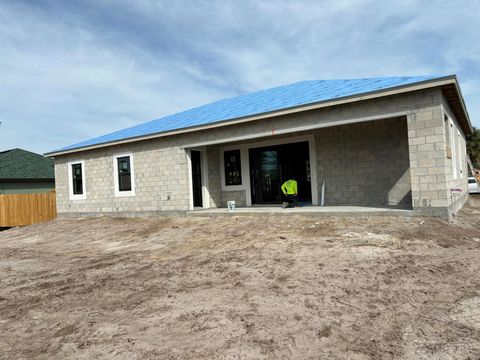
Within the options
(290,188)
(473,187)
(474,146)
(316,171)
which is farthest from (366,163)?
(474,146)

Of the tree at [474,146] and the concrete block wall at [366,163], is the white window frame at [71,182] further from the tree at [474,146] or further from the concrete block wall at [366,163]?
the tree at [474,146]

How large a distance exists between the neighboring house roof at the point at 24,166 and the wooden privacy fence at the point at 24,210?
5.12 m

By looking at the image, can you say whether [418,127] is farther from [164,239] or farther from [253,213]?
[164,239]

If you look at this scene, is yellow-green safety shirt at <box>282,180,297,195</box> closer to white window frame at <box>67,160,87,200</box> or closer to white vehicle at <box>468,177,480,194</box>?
white window frame at <box>67,160,87,200</box>

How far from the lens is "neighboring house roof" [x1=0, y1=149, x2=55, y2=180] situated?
24.0 metres

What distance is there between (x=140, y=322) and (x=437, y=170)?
7.64m

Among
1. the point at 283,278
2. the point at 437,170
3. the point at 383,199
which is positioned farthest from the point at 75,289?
the point at 383,199

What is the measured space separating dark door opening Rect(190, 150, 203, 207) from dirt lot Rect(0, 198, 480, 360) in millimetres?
5388

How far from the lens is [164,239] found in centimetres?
1027

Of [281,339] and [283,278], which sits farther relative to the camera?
[283,278]

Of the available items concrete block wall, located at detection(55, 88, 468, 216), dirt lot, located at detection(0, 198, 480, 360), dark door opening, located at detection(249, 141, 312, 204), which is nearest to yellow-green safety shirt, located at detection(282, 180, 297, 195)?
concrete block wall, located at detection(55, 88, 468, 216)

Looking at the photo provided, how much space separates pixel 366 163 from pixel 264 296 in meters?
8.32

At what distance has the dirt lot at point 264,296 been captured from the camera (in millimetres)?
3368

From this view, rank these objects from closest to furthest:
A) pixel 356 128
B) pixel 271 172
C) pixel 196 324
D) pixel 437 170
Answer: pixel 196 324
pixel 437 170
pixel 356 128
pixel 271 172
